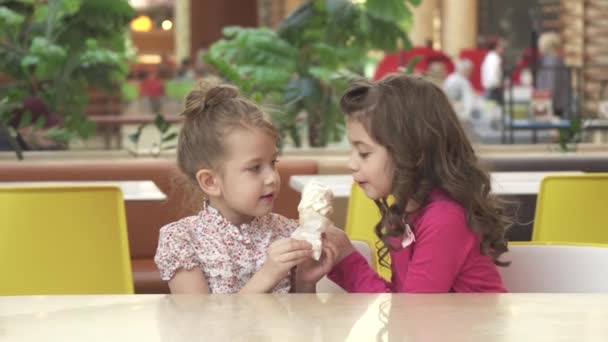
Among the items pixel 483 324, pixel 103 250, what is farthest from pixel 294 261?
pixel 103 250

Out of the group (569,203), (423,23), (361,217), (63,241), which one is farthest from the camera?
(423,23)

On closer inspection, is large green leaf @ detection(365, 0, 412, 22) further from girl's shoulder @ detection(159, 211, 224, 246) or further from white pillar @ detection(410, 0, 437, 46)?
white pillar @ detection(410, 0, 437, 46)

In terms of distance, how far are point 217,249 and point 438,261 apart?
0.37 m

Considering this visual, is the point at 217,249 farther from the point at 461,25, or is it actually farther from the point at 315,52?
the point at 461,25

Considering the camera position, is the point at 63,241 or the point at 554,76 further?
the point at 554,76

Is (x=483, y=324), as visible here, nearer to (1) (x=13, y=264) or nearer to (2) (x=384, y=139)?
(2) (x=384, y=139)

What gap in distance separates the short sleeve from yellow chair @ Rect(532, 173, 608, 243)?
1546 millimetres

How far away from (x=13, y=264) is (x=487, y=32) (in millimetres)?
18857

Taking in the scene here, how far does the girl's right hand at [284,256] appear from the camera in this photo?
6.04ft

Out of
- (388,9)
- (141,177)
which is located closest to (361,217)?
(141,177)

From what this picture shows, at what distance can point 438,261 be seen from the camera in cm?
194

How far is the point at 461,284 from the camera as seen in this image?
201 centimetres

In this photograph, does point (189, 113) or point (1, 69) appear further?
point (1, 69)

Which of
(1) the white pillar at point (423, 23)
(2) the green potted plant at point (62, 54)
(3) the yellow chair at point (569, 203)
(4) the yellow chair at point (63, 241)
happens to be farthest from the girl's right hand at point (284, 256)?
(1) the white pillar at point (423, 23)
